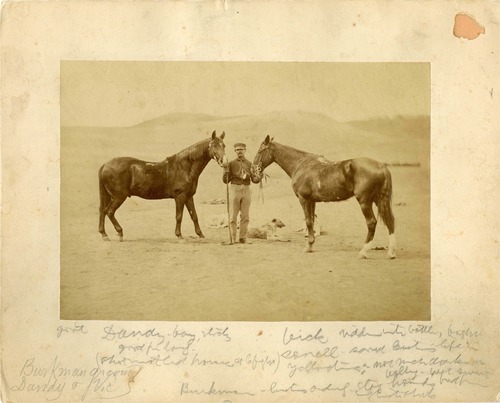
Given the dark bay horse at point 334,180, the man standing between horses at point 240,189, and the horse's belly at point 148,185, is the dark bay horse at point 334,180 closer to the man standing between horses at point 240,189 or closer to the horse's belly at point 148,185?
the man standing between horses at point 240,189

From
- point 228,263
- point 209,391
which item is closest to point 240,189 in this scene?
point 228,263

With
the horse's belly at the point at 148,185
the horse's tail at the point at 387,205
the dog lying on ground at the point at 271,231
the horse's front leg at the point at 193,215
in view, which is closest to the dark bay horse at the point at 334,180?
the horse's tail at the point at 387,205

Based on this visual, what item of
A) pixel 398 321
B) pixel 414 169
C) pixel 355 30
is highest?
pixel 355 30

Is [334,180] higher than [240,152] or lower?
lower

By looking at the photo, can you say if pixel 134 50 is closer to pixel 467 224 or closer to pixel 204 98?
pixel 204 98

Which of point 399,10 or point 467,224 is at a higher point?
point 399,10

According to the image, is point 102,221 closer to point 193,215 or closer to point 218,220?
point 193,215

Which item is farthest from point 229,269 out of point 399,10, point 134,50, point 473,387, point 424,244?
point 399,10
